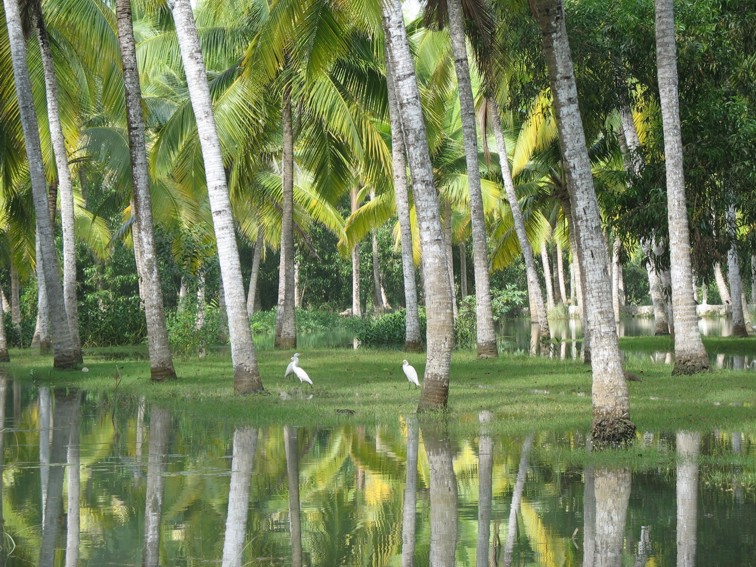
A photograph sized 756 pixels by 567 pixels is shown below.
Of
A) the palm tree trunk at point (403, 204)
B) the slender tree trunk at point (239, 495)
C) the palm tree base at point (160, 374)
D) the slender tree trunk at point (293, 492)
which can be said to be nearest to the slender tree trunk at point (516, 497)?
the slender tree trunk at point (293, 492)

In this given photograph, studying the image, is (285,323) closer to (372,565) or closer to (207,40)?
(207,40)

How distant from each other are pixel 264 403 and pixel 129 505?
738cm

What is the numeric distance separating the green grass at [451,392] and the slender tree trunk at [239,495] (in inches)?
59.8

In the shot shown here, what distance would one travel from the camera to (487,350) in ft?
Answer: 85.3

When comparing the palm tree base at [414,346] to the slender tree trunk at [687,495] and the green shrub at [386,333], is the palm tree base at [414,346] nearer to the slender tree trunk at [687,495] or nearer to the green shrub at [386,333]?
the green shrub at [386,333]

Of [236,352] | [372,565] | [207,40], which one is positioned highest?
[207,40]

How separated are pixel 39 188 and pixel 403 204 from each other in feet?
27.5

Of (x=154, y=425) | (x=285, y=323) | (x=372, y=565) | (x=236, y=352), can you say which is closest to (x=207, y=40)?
(x=285, y=323)

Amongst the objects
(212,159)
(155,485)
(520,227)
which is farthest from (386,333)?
(155,485)

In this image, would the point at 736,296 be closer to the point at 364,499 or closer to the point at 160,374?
the point at 160,374

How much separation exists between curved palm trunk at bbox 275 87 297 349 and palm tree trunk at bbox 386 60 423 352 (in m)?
3.61

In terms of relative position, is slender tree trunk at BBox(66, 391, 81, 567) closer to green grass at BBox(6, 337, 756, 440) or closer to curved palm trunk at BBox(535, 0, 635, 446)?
green grass at BBox(6, 337, 756, 440)

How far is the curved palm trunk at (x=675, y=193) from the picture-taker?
803 inches

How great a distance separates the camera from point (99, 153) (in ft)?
111
